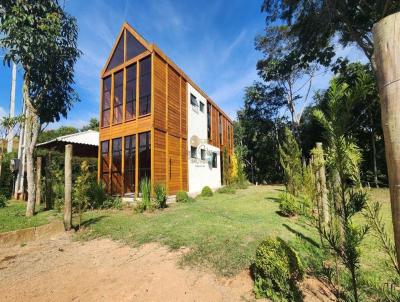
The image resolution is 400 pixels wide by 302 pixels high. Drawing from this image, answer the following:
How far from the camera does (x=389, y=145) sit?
3.97ft

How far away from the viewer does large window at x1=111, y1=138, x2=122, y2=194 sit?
41.0ft

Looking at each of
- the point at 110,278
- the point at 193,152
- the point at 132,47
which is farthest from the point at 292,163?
the point at 132,47

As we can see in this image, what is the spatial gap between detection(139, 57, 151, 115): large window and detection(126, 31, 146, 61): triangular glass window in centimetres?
73

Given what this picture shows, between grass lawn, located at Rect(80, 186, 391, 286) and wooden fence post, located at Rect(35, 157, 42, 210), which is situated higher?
wooden fence post, located at Rect(35, 157, 42, 210)

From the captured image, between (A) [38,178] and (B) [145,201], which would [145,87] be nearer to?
(B) [145,201]

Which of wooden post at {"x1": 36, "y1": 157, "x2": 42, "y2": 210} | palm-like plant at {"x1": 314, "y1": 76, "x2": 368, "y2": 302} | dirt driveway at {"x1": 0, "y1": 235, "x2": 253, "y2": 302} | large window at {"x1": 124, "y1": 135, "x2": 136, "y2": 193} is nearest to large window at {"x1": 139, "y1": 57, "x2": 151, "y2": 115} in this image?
large window at {"x1": 124, "y1": 135, "x2": 136, "y2": 193}

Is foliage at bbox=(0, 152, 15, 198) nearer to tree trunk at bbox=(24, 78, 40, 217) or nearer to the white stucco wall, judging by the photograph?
tree trunk at bbox=(24, 78, 40, 217)

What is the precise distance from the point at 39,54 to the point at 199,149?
1036cm

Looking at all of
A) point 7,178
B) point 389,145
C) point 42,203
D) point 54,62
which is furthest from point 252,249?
point 7,178

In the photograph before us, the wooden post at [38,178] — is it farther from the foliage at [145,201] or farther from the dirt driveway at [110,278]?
the dirt driveway at [110,278]

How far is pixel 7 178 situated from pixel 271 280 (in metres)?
17.3

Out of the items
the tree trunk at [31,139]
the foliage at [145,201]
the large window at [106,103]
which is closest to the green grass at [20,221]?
the tree trunk at [31,139]

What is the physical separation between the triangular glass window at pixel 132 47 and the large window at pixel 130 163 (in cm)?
439

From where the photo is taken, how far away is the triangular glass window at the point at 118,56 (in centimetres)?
1326
